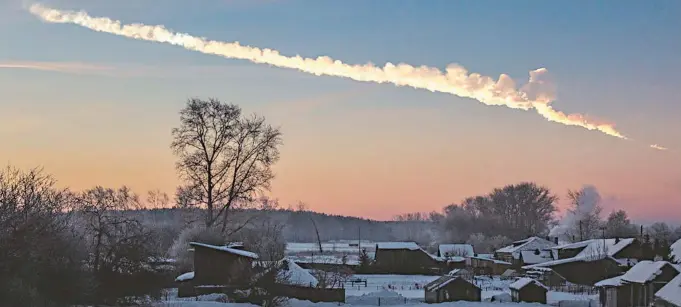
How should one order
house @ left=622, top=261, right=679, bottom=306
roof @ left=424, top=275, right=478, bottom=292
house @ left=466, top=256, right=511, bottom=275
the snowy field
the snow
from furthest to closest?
the snow
house @ left=466, top=256, right=511, bottom=275
roof @ left=424, top=275, right=478, bottom=292
house @ left=622, top=261, right=679, bottom=306
the snowy field

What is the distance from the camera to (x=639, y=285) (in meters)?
41.1

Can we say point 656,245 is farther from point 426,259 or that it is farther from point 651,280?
point 651,280

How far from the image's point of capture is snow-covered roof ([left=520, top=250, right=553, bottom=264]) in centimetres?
8436

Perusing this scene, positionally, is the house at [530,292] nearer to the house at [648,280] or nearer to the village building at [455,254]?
the house at [648,280]

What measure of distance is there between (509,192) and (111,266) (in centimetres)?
11574

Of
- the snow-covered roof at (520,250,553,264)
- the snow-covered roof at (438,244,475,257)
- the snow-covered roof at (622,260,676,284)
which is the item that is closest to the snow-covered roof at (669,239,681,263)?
the snow-covered roof at (622,260,676,284)

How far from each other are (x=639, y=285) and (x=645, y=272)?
835 mm

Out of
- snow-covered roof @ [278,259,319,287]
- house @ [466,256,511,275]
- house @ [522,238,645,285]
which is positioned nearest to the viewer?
snow-covered roof @ [278,259,319,287]

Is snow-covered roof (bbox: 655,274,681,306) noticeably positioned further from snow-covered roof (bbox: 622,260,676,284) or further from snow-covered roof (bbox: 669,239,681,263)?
snow-covered roof (bbox: 669,239,681,263)

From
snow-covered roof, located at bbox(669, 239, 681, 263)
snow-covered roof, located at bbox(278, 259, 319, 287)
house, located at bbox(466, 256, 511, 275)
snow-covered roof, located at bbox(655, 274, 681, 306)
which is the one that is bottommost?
house, located at bbox(466, 256, 511, 275)

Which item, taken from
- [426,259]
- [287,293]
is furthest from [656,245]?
[287,293]

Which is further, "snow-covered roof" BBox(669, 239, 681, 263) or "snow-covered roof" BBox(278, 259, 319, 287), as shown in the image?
"snow-covered roof" BBox(669, 239, 681, 263)

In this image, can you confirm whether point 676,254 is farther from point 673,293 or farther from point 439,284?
point 439,284

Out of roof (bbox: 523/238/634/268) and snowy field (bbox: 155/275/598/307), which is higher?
roof (bbox: 523/238/634/268)
